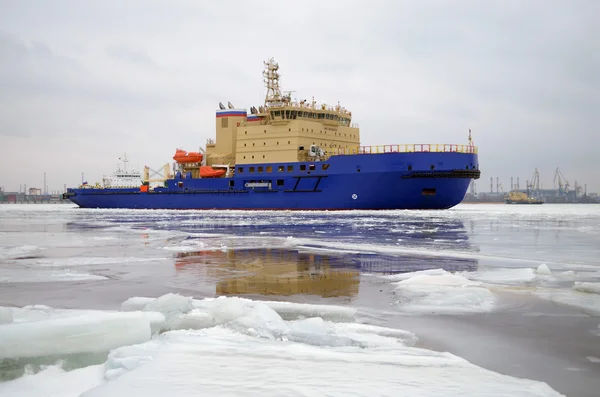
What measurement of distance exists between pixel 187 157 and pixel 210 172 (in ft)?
10.4

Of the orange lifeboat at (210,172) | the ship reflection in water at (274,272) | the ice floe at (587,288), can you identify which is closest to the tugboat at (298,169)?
the orange lifeboat at (210,172)

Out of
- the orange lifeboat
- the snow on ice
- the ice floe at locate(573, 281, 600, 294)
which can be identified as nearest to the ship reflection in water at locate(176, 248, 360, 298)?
the snow on ice

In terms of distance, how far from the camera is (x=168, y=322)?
4.33m

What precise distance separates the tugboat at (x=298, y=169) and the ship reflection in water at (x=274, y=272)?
71.4ft

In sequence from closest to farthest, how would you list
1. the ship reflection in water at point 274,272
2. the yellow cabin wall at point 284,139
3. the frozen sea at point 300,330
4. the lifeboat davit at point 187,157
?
the frozen sea at point 300,330 → the ship reflection in water at point 274,272 → the yellow cabin wall at point 284,139 → the lifeboat davit at point 187,157

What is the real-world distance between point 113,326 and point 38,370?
1.96ft

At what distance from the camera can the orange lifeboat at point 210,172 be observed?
38.5 meters

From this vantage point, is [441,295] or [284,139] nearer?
[441,295]

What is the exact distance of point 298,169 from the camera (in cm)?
3444

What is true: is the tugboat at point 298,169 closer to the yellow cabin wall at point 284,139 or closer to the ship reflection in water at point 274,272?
the yellow cabin wall at point 284,139

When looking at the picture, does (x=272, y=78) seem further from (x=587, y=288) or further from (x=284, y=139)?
(x=587, y=288)

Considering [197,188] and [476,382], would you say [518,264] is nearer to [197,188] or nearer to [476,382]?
[476,382]

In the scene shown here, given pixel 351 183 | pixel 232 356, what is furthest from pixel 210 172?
pixel 232 356

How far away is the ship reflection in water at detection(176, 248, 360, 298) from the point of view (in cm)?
628
